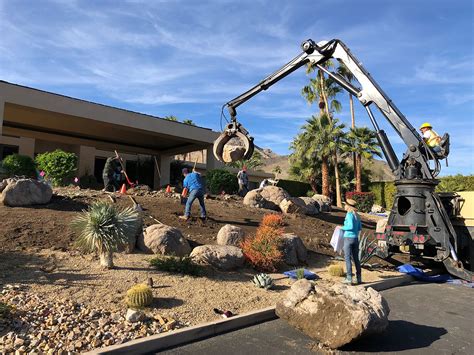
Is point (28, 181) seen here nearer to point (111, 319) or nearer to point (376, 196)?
point (111, 319)

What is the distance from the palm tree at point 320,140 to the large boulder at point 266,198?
1449 cm

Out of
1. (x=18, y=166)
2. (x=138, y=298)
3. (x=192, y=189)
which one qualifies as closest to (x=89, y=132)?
(x=18, y=166)

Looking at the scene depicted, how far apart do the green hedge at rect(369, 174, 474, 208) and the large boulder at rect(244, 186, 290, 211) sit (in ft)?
30.0

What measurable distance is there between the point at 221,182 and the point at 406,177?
9219 mm

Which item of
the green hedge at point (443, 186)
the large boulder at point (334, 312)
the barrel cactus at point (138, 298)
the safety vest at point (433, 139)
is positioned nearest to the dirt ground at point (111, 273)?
the barrel cactus at point (138, 298)

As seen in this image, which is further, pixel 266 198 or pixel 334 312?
pixel 266 198

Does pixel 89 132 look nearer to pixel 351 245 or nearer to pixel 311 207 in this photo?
pixel 311 207

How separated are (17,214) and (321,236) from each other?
8360 mm

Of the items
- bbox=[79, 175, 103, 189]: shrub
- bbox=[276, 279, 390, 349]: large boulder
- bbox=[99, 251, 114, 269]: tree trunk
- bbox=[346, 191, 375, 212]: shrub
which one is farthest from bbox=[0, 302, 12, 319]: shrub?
Answer: bbox=[346, 191, 375, 212]: shrub

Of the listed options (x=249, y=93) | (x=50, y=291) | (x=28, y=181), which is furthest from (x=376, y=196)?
(x=50, y=291)

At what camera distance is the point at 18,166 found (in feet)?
45.3

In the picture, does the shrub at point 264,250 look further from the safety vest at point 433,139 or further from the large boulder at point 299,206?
the large boulder at point 299,206

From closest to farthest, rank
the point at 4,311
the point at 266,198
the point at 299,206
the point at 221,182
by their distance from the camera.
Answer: the point at 4,311, the point at 299,206, the point at 266,198, the point at 221,182

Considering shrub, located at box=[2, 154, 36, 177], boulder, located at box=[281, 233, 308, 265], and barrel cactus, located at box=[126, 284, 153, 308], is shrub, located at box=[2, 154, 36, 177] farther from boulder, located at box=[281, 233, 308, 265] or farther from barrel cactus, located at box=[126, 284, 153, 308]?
barrel cactus, located at box=[126, 284, 153, 308]
